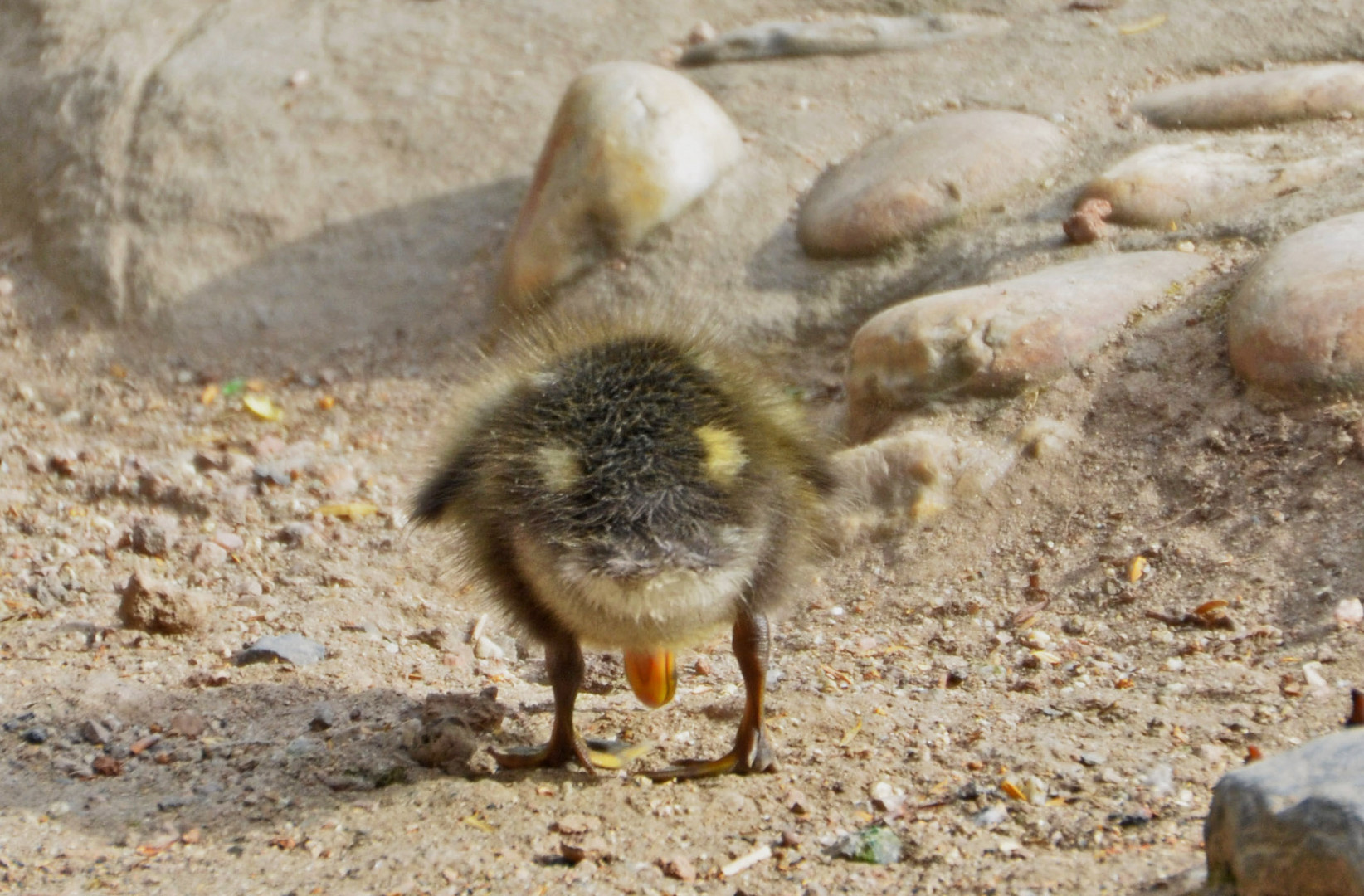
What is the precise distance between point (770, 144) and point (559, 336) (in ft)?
11.1

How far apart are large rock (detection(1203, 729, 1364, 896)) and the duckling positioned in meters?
1.15

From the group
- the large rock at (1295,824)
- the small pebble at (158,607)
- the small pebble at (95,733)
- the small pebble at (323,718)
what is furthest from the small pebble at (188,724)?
the large rock at (1295,824)

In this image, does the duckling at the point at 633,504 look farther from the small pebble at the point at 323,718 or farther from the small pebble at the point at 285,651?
the small pebble at the point at 285,651

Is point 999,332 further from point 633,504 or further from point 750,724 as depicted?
point 633,504

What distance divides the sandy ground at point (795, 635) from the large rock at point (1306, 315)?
10cm

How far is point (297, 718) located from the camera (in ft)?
13.3

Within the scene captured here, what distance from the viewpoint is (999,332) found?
4.98 m

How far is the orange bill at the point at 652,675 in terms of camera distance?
3.50 meters

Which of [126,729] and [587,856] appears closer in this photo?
[587,856]

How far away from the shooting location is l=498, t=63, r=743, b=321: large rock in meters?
6.70

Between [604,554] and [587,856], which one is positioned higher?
[604,554]

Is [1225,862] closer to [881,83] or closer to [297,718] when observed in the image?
[297,718]

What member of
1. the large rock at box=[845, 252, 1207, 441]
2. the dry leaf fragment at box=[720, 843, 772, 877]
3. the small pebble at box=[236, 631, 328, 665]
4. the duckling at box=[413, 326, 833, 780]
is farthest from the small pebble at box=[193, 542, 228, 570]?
the dry leaf fragment at box=[720, 843, 772, 877]

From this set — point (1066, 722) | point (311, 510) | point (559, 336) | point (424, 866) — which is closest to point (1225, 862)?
point (1066, 722)
